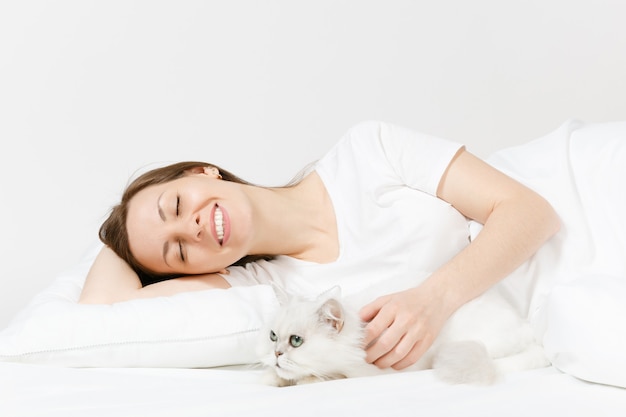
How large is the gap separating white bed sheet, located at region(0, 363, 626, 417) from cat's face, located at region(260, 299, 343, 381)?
0.14 ft

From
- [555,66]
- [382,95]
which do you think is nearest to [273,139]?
[382,95]

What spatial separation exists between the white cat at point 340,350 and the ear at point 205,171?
1.88 feet

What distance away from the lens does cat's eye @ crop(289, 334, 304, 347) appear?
1532 mm

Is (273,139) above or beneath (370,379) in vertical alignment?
above

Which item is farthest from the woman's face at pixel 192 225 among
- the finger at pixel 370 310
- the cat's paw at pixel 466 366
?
the cat's paw at pixel 466 366

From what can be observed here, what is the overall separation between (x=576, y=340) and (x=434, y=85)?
1933mm

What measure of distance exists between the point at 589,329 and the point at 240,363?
0.70 meters

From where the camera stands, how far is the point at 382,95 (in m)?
3.34

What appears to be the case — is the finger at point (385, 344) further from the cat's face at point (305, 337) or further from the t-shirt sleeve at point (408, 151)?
the t-shirt sleeve at point (408, 151)

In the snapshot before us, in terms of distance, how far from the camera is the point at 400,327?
160cm

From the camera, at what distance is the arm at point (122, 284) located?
1895 mm

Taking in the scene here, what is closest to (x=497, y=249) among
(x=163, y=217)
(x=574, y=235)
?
(x=574, y=235)

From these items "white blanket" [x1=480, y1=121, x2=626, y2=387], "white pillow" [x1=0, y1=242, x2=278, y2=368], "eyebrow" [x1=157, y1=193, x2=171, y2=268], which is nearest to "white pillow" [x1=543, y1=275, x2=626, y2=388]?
"white blanket" [x1=480, y1=121, x2=626, y2=387]

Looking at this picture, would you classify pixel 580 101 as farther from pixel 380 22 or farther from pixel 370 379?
pixel 370 379
